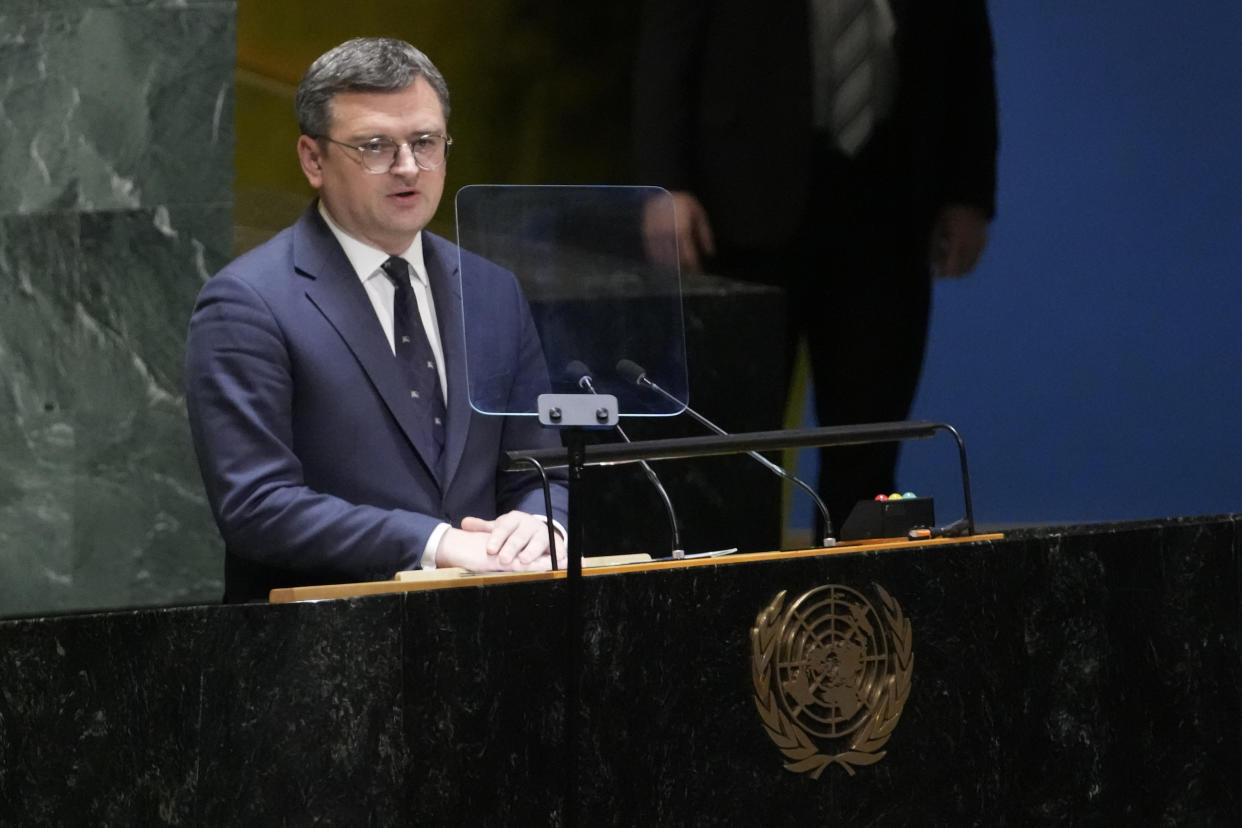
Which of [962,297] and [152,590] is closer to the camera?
[152,590]

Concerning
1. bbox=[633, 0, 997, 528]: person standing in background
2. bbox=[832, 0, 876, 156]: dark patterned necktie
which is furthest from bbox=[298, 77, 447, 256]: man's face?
bbox=[832, 0, 876, 156]: dark patterned necktie

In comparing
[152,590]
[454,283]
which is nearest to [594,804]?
[454,283]

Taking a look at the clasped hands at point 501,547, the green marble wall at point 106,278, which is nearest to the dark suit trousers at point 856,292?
the green marble wall at point 106,278

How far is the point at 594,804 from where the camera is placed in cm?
203

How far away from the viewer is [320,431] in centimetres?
280

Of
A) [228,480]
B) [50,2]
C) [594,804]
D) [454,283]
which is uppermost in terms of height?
[50,2]

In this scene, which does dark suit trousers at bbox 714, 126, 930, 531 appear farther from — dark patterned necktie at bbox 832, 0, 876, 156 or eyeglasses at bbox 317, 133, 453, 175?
eyeglasses at bbox 317, 133, 453, 175

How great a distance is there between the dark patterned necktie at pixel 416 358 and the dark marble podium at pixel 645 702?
879 millimetres

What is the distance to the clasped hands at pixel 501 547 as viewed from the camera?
2.39 meters

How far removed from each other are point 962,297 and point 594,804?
301cm

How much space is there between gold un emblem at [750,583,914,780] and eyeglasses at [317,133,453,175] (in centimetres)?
109

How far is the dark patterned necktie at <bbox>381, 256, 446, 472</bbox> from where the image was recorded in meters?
2.88

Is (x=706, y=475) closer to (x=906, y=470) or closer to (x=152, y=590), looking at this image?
(x=906, y=470)

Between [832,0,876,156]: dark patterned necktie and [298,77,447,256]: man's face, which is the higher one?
[832,0,876,156]: dark patterned necktie
